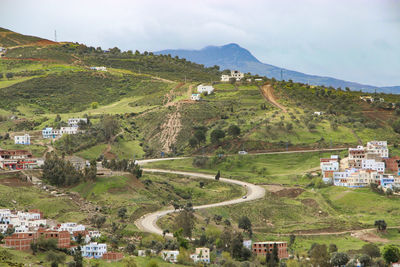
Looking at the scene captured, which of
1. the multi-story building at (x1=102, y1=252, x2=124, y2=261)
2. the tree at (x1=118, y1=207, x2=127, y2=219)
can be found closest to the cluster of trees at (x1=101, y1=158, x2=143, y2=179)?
the tree at (x1=118, y1=207, x2=127, y2=219)

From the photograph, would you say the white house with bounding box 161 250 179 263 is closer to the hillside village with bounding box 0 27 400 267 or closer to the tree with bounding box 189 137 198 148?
the hillside village with bounding box 0 27 400 267

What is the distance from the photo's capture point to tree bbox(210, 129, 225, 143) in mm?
115688

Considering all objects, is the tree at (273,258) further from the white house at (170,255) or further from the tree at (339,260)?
the white house at (170,255)

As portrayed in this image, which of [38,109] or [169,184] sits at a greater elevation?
[38,109]

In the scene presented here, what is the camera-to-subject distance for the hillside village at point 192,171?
66.8m

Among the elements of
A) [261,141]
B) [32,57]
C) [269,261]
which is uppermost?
[32,57]

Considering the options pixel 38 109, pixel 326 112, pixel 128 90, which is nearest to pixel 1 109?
pixel 38 109

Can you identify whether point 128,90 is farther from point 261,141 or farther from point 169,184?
point 169,184

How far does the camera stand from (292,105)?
451 feet

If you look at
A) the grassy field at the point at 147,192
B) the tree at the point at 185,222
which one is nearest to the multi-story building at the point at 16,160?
the grassy field at the point at 147,192

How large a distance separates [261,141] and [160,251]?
2133 inches

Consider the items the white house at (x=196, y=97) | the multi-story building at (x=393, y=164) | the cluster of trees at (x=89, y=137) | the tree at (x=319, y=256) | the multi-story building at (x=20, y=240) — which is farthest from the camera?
the white house at (x=196, y=97)

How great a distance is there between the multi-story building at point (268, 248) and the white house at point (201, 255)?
247 inches

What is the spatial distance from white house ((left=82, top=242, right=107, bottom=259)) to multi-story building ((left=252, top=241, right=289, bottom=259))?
16.8 meters
